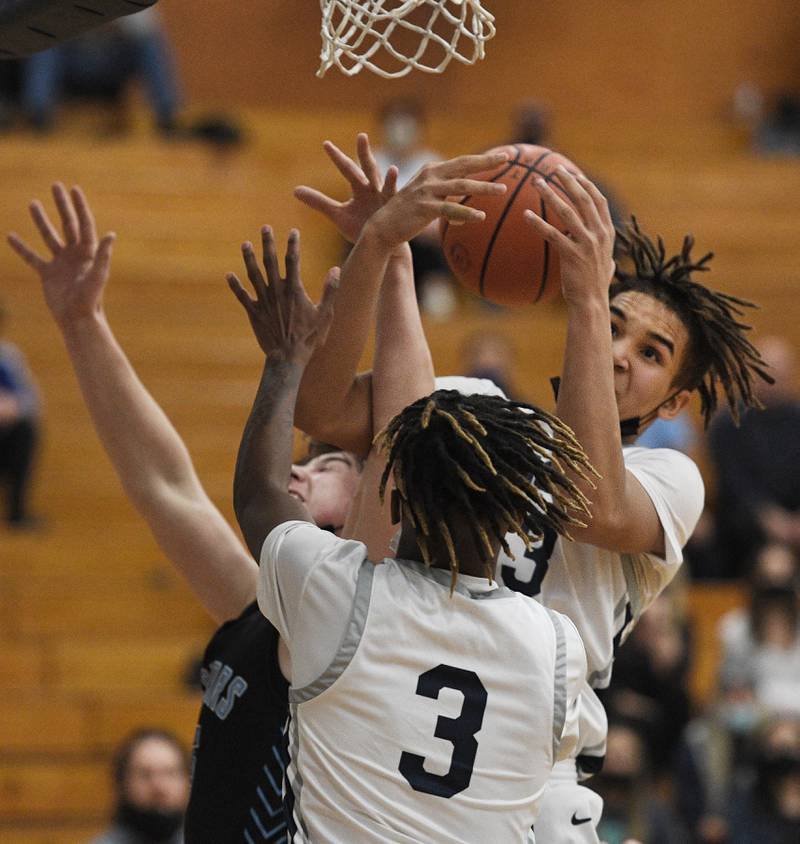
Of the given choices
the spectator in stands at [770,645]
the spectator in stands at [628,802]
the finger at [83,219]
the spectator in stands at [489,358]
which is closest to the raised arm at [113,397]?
the finger at [83,219]

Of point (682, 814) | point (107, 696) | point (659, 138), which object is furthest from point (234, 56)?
point (682, 814)

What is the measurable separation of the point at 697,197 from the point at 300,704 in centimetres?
1014

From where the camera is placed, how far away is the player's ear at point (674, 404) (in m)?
3.58

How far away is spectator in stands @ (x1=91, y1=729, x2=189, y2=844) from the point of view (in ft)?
20.7

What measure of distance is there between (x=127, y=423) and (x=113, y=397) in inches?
3.0

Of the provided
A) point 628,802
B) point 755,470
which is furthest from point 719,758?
point 755,470

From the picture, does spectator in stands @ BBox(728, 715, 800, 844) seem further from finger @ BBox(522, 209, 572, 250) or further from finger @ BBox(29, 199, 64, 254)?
finger @ BBox(522, 209, 572, 250)

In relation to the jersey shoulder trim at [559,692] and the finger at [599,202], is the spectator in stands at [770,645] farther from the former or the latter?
the jersey shoulder trim at [559,692]

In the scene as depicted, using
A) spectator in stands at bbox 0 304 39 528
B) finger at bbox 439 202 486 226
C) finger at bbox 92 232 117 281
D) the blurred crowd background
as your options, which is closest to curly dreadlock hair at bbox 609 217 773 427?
finger at bbox 439 202 486 226

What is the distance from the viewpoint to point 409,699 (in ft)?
8.92

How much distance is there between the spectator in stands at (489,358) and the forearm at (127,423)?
4.93 m

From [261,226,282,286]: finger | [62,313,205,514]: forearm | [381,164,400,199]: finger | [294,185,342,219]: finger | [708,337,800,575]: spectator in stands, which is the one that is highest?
[381,164,400,199]: finger

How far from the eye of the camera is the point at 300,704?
2781 mm

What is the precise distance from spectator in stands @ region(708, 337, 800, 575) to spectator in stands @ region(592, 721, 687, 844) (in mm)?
2431
